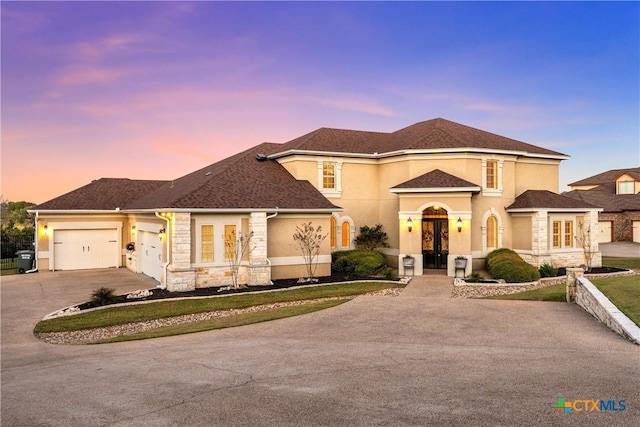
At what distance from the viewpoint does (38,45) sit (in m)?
18.5

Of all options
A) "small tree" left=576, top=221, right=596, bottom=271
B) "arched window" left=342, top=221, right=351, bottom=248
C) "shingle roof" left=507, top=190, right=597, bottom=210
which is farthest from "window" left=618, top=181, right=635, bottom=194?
"arched window" left=342, top=221, right=351, bottom=248

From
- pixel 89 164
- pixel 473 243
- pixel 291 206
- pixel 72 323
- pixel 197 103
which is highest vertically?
pixel 197 103

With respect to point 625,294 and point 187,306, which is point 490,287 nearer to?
point 625,294

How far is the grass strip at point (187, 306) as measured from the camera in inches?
511

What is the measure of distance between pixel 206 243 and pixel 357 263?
23.7ft

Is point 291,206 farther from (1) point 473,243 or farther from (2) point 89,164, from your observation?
(2) point 89,164

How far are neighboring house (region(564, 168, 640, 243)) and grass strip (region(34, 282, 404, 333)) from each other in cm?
3209

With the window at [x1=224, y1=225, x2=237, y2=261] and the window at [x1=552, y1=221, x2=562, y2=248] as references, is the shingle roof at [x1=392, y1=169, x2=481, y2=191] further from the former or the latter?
the window at [x1=224, y1=225, x2=237, y2=261]

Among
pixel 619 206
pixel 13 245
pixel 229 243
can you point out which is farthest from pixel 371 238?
pixel 619 206

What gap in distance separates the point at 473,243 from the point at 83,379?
19.3 metres

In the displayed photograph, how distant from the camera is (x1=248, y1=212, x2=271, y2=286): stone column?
62.4 feet

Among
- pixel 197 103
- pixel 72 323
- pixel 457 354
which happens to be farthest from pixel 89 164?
pixel 457 354

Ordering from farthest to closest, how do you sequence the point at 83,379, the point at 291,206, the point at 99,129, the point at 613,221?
the point at 613,221 < the point at 99,129 < the point at 291,206 < the point at 83,379

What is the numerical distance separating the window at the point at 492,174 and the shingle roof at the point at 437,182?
2757 millimetres
